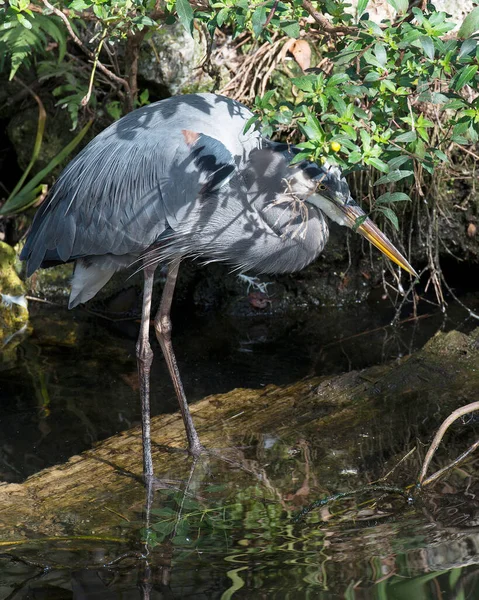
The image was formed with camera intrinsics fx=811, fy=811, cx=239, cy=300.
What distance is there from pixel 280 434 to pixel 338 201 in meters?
1.10

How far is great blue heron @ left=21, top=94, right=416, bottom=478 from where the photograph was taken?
12.4 feet

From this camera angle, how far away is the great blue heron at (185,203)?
378 cm

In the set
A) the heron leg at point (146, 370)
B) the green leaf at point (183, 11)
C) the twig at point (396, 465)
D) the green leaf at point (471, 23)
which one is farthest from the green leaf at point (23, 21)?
the twig at point (396, 465)

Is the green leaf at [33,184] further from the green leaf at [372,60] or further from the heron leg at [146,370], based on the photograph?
the green leaf at [372,60]

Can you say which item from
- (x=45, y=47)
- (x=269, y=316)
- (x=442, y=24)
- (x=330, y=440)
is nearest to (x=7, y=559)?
(x=330, y=440)

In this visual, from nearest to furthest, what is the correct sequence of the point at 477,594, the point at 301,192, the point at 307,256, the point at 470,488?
the point at 477,594 → the point at 470,488 → the point at 301,192 → the point at 307,256

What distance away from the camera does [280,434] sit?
368 cm

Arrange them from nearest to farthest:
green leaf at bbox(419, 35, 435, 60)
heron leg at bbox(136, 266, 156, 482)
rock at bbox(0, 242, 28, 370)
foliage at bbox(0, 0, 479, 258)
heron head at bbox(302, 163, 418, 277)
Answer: green leaf at bbox(419, 35, 435, 60) → foliage at bbox(0, 0, 479, 258) → heron leg at bbox(136, 266, 156, 482) → heron head at bbox(302, 163, 418, 277) → rock at bbox(0, 242, 28, 370)

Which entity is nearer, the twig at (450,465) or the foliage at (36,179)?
the twig at (450,465)

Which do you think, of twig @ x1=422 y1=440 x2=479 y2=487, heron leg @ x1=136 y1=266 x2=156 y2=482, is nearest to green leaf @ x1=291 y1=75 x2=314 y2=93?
heron leg @ x1=136 y1=266 x2=156 y2=482

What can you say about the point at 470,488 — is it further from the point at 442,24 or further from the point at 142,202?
the point at 142,202

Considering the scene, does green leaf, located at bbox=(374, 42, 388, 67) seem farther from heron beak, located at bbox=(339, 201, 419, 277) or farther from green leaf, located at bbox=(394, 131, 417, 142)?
heron beak, located at bbox=(339, 201, 419, 277)

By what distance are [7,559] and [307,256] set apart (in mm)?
2040

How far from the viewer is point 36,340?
18.0 ft
